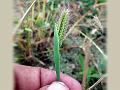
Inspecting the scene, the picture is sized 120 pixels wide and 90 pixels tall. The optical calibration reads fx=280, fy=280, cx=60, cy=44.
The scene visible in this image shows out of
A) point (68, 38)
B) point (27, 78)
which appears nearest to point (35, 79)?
point (27, 78)

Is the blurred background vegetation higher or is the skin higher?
the blurred background vegetation

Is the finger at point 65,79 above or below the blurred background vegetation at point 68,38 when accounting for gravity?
below

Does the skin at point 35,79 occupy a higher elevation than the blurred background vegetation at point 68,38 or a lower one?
lower

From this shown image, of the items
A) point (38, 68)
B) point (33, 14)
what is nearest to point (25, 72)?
point (38, 68)

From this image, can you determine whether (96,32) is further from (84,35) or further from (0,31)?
(0,31)

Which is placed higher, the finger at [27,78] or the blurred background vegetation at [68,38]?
the blurred background vegetation at [68,38]
